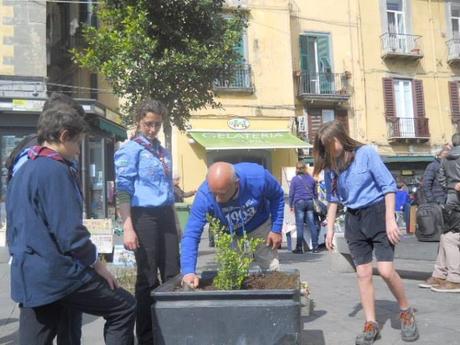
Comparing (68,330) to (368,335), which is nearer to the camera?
(68,330)

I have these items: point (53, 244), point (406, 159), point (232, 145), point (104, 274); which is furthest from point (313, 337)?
point (406, 159)

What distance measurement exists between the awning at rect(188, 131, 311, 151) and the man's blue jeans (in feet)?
29.3

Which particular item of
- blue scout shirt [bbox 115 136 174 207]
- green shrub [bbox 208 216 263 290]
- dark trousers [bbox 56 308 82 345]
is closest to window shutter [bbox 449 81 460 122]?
blue scout shirt [bbox 115 136 174 207]

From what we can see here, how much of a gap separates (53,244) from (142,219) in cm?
133

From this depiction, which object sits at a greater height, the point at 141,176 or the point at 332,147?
the point at 332,147

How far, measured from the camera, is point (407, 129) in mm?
23609

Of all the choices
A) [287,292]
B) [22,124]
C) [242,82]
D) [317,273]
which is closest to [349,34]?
[242,82]

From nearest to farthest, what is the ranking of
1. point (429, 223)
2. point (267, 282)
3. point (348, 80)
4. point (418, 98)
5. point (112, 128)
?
point (267, 282), point (429, 223), point (112, 128), point (348, 80), point (418, 98)

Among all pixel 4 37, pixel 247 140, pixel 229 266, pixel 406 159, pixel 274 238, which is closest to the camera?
pixel 229 266

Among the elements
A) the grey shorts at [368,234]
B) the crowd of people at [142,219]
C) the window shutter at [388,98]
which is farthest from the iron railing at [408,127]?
the grey shorts at [368,234]

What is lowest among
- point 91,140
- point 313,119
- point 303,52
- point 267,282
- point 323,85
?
point 267,282

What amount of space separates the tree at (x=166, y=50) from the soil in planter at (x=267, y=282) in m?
4.96

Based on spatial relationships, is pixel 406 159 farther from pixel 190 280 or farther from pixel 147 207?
pixel 190 280

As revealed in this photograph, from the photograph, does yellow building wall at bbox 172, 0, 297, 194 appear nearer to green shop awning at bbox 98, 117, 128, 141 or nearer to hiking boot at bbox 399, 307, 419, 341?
green shop awning at bbox 98, 117, 128, 141
